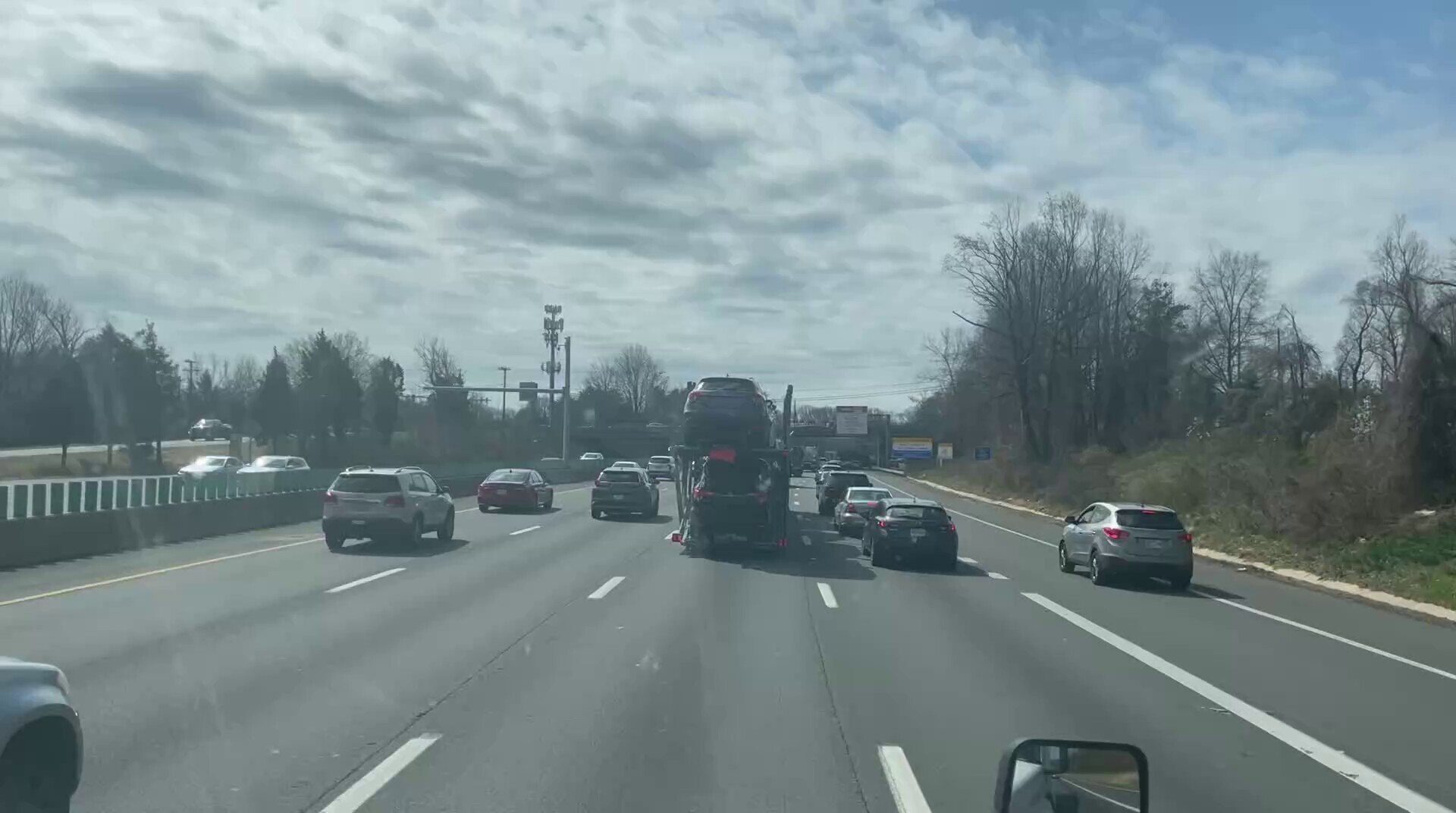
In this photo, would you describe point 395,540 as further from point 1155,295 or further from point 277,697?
point 1155,295

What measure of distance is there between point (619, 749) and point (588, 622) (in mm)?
6833

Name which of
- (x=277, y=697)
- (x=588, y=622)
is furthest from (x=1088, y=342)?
(x=277, y=697)

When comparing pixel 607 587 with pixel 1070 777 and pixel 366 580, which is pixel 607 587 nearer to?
pixel 366 580

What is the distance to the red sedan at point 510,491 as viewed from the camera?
42.5 metres

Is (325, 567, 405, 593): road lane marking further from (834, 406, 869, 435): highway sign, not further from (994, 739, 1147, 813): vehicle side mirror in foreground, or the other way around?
(834, 406, 869, 435): highway sign

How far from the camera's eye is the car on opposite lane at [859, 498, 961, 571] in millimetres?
25000

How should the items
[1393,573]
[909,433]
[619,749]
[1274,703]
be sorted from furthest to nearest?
[909,433], [1393,573], [1274,703], [619,749]

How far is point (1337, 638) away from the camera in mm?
16641

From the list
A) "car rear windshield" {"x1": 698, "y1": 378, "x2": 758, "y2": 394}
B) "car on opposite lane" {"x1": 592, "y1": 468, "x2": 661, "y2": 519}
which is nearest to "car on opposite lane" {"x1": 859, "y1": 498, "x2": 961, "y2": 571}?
"car rear windshield" {"x1": 698, "y1": 378, "x2": 758, "y2": 394}

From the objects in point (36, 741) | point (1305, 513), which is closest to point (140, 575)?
point (36, 741)

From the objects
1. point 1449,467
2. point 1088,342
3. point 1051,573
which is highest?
point 1088,342

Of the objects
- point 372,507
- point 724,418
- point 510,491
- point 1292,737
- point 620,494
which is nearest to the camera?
point 1292,737

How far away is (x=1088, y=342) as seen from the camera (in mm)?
72125

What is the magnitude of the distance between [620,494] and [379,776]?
1216 inches
